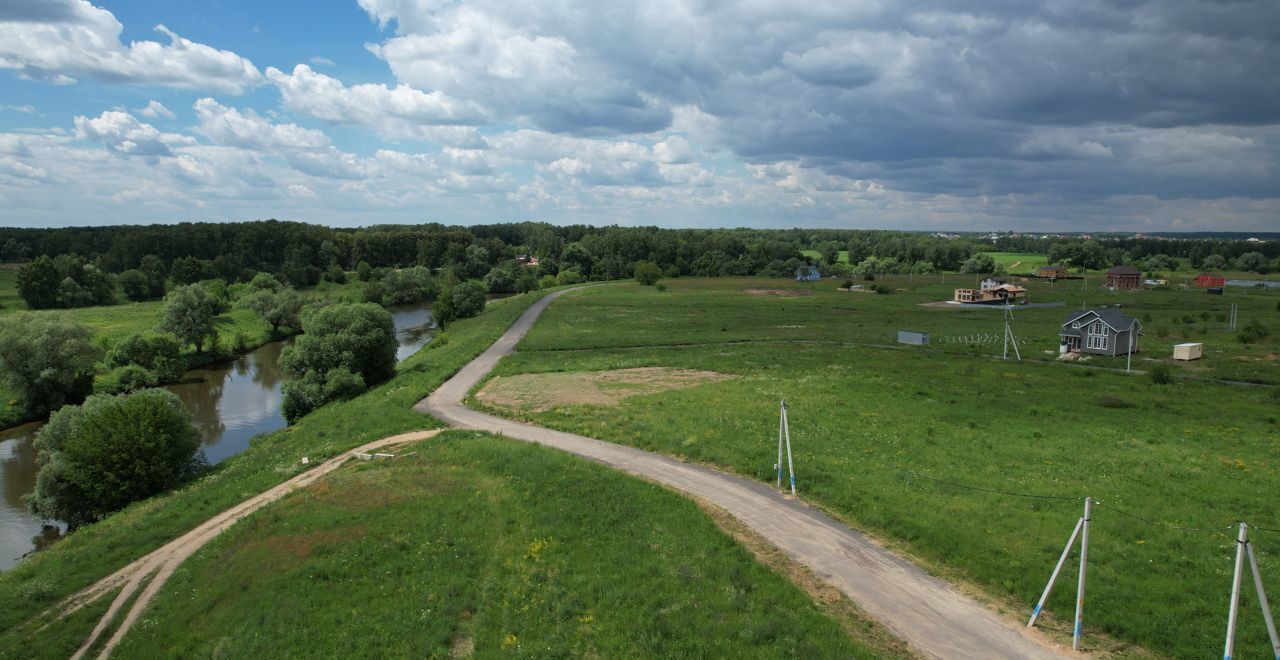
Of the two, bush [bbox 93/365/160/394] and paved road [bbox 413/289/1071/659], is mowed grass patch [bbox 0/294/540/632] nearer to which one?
paved road [bbox 413/289/1071/659]

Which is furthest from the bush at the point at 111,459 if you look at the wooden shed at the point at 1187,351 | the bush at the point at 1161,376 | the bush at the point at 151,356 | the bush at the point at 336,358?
the wooden shed at the point at 1187,351

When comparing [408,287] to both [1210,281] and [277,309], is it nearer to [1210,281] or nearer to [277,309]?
[277,309]

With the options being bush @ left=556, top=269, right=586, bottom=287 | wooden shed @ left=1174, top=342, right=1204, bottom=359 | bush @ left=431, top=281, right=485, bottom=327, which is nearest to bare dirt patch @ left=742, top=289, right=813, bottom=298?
bush @ left=556, top=269, right=586, bottom=287

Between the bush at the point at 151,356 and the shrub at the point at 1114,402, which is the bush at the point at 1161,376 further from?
the bush at the point at 151,356

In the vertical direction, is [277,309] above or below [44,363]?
above

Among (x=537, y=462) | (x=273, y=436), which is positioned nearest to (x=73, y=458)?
(x=273, y=436)

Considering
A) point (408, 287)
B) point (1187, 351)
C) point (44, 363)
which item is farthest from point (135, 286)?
A: point (1187, 351)
